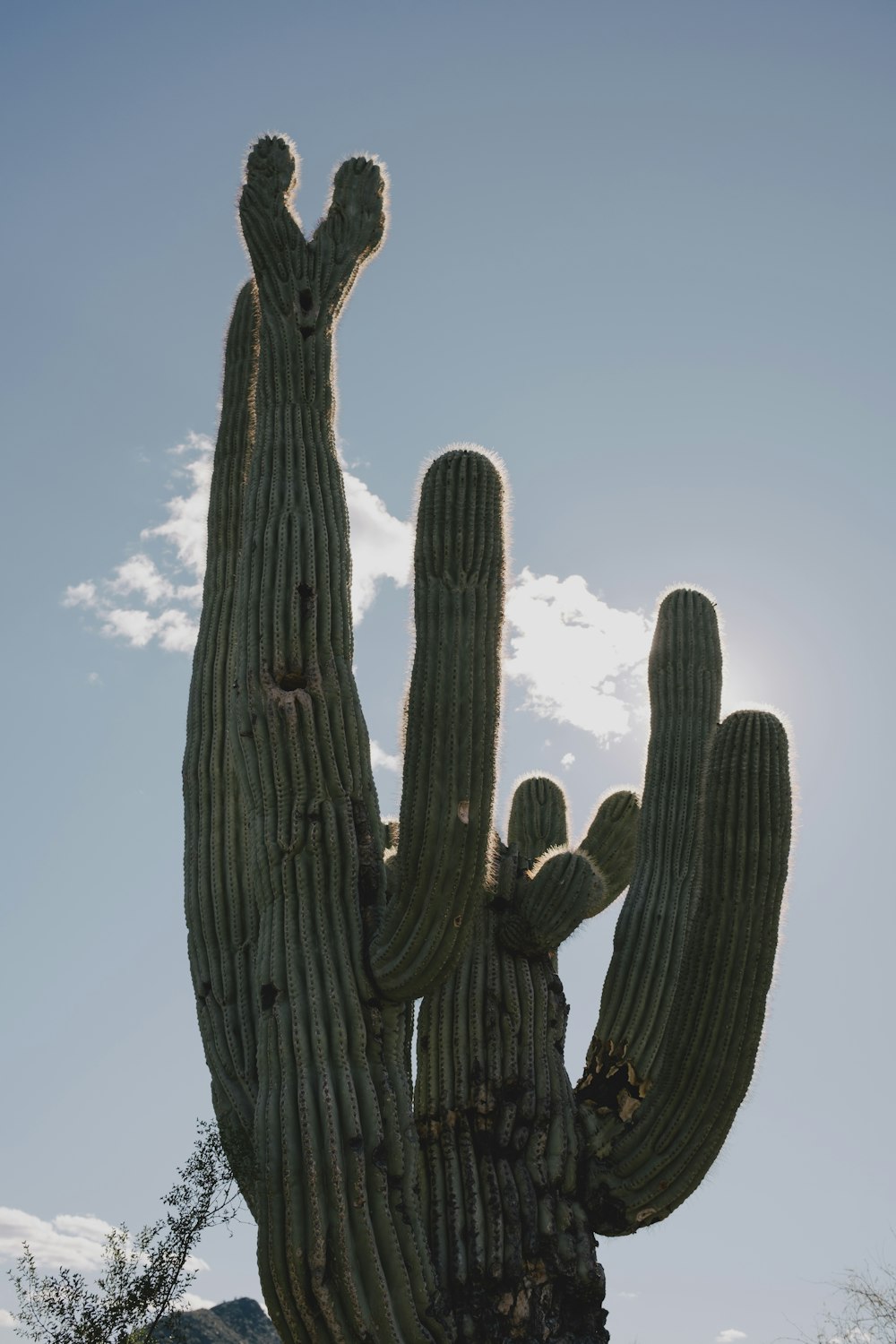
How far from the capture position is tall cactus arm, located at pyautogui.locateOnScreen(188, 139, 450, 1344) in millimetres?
5379

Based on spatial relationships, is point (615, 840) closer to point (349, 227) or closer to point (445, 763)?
point (445, 763)

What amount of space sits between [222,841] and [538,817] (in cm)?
236

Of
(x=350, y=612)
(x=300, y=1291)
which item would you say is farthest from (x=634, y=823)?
(x=300, y=1291)

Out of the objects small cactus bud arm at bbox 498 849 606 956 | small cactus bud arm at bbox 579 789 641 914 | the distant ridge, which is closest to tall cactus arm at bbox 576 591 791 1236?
small cactus bud arm at bbox 498 849 606 956

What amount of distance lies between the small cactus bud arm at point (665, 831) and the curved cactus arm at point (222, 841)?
1.94 meters

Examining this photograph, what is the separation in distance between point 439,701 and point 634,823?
104 inches

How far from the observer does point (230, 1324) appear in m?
19.5

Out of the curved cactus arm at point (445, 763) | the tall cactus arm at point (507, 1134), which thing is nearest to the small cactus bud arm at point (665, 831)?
the tall cactus arm at point (507, 1134)

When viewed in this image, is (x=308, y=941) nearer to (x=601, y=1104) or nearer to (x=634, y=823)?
(x=601, y=1104)

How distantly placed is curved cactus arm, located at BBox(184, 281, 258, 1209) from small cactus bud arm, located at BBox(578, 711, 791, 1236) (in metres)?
1.77

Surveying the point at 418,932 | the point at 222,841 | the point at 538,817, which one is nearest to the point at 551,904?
the point at 418,932

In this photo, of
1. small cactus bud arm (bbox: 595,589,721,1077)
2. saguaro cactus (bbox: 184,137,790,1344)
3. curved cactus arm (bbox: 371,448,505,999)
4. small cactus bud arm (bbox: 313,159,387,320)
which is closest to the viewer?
saguaro cactus (bbox: 184,137,790,1344)

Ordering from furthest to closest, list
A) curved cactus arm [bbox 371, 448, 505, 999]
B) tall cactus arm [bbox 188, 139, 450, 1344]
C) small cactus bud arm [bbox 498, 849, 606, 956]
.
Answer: small cactus bud arm [bbox 498, 849, 606, 956] < curved cactus arm [bbox 371, 448, 505, 999] < tall cactus arm [bbox 188, 139, 450, 1344]

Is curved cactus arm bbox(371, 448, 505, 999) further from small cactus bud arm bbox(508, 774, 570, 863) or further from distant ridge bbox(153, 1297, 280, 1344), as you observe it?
distant ridge bbox(153, 1297, 280, 1344)
